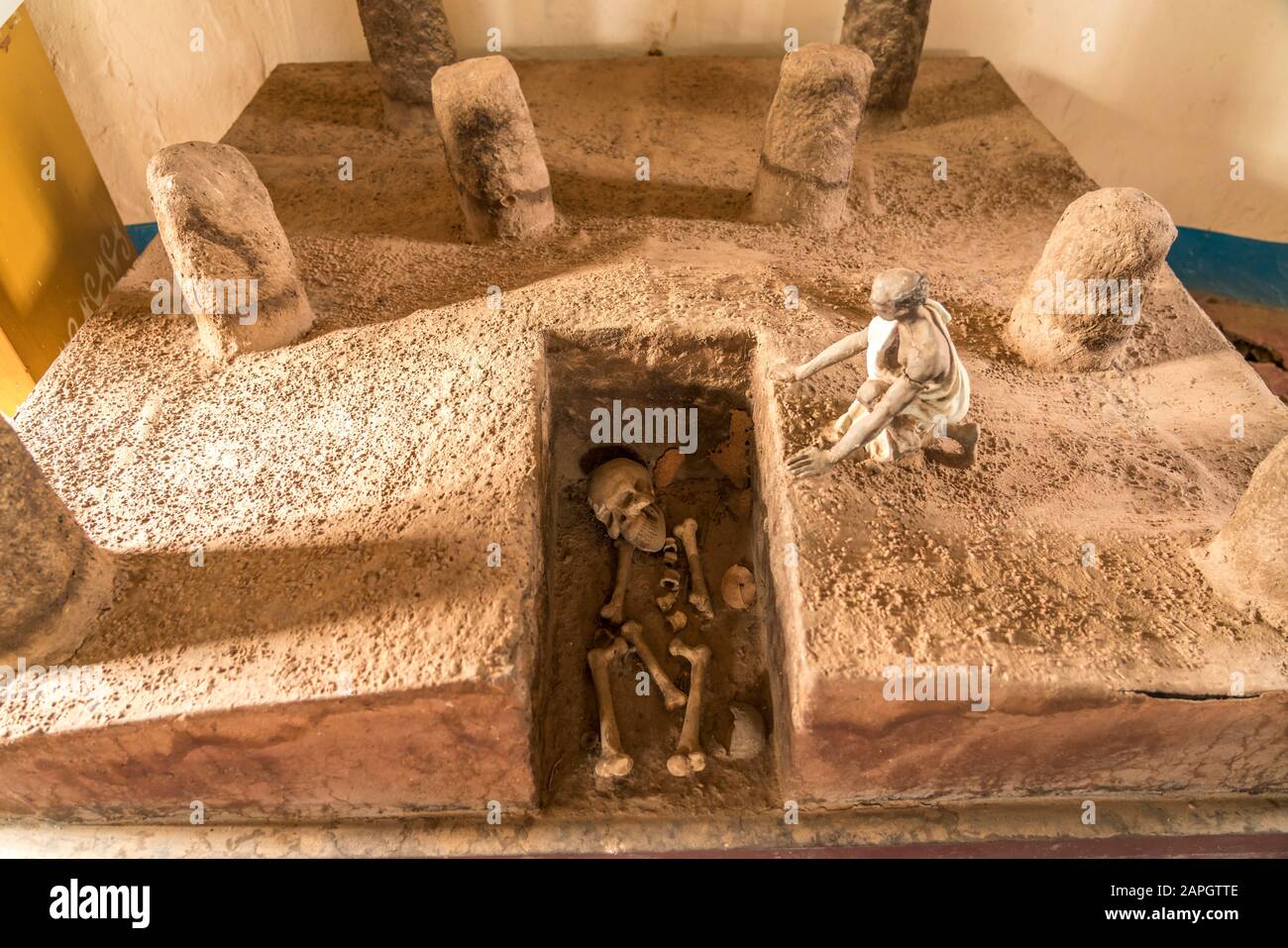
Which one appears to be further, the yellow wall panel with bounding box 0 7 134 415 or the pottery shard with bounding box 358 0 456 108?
the pottery shard with bounding box 358 0 456 108

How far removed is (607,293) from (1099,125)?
4555 millimetres

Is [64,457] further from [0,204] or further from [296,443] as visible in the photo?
[0,204]

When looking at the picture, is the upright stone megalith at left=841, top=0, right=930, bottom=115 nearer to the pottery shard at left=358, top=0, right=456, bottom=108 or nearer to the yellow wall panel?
the pottery shard at left=358, top=0, right=456, bottom=108

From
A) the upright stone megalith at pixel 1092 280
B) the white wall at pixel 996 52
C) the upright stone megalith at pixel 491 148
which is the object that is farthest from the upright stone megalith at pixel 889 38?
the upright stone megalith at pixel 491 148

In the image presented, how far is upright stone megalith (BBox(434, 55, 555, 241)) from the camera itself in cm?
412

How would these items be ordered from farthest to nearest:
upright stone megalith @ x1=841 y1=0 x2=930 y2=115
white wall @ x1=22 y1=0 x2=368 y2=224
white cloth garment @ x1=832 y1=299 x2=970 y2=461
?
white wall @ x1=22 y1=0 x2=368 y2=224, upright stone megalith @ x1=841 y1=0 x2=930 y2=115, white cloth garment @ x1=832 y1=299 x2=970 y2=461

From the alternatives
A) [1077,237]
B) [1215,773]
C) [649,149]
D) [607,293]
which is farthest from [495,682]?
[649,149]

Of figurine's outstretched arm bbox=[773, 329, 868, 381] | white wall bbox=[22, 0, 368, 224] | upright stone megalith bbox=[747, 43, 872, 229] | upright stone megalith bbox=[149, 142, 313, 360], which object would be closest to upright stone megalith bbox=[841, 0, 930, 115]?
upright stone megalith bbox=[747, 43, 872, 229]

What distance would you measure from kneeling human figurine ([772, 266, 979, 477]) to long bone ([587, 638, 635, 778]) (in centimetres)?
95

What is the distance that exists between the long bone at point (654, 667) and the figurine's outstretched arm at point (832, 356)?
1090 mm

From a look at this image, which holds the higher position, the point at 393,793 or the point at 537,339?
the point at 537,339

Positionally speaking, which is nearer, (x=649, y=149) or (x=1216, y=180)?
(x=649, y=149)

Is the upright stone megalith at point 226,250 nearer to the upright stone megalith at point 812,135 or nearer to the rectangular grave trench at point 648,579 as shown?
the rectangular grave trench at point 648,579

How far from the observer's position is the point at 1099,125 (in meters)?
6.45
